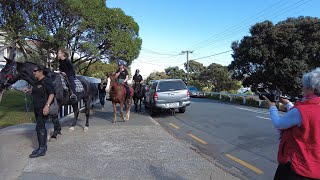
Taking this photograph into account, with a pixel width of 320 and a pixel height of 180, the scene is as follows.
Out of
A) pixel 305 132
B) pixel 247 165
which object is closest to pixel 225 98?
pixel 247 165

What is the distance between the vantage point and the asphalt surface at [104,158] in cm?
627

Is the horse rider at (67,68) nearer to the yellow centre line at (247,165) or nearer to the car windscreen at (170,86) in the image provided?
the yellow centre line at (247,165)

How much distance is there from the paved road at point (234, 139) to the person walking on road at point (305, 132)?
10.6 ft

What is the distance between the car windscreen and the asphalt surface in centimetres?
599

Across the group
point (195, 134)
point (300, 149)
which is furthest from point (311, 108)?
point (195, 134)

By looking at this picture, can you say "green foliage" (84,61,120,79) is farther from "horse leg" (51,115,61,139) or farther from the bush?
"horse leg" (51,115,61,139)

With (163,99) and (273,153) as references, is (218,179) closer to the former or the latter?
(273,153)

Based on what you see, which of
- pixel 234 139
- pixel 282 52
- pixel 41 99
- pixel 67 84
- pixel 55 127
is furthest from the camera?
pixel 282 52

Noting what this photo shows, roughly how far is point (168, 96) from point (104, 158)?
28.7ft

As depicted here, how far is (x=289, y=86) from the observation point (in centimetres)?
2711

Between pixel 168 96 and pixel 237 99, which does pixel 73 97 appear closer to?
pixel 168 96

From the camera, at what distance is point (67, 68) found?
998 cm

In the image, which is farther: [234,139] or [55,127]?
[234,139]

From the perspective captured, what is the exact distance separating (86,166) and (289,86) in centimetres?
2372
